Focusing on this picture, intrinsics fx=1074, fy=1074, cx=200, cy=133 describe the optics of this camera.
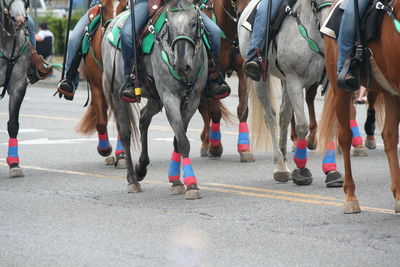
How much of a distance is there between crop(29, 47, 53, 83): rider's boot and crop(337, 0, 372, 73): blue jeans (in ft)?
17.2

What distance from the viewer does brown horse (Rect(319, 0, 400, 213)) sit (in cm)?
901

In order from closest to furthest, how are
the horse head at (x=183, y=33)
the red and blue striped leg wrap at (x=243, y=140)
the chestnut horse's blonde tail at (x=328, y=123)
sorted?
the chestnut horse's blonde tail at (x=328, y=123) → the horse head at (x=183, y=33) → the red and blue striped leg wrap at (x=243, y=140)

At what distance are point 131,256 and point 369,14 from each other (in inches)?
118

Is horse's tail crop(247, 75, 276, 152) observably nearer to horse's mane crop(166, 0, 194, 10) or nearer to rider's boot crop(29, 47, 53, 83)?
rider's boot crop(29, 47, 53, 83)

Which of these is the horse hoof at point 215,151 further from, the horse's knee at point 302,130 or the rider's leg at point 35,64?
the horse's knee at point 302,130

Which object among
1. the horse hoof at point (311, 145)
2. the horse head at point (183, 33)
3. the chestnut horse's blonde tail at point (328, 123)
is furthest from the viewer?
the horse hoof at point (311, 145)

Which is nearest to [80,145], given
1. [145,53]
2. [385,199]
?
[145,53]

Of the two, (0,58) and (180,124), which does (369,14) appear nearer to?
(180,124)

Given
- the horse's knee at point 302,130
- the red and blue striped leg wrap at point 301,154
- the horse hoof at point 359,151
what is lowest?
the horse hoof at point 359,151

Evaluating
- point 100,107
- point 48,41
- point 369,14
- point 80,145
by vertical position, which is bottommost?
point 48,41

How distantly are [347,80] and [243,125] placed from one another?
5391 millimetres

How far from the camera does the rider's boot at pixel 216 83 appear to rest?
1145 centimetres

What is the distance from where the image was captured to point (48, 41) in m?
35.4

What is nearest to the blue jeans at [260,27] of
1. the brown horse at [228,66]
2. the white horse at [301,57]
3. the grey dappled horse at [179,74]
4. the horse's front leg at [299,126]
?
the white horse at [301,57]
